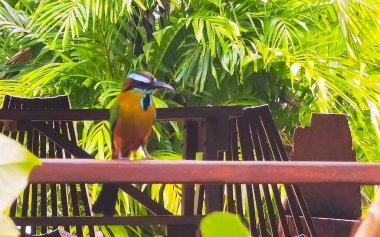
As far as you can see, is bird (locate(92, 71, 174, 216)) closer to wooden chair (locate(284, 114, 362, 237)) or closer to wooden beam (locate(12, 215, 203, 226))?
wooden beam (locate(12, 215, 203, 226))

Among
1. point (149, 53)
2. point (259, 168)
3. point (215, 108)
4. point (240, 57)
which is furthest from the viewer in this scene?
point (149, 53)

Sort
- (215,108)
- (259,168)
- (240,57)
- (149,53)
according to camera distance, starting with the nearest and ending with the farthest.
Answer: (259,168)
(215,108)
(240,57)
(149,53)

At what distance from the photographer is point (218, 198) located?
5.63ft

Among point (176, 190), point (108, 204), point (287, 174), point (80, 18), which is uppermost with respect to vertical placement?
point (80, 18)

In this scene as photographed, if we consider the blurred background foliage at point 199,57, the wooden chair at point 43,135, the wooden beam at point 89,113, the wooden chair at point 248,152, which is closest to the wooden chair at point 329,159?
the wooden chair at point 248,152

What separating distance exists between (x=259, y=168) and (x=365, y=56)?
3.18 meters

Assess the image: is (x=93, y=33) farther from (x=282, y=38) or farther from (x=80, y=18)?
(x=282, y=38)

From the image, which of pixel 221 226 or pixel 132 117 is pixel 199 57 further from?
pixel 221 226

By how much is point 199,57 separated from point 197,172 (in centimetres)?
274

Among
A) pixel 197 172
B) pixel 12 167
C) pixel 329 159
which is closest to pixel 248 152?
pixel 329 159

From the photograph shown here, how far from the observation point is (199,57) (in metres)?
3.58

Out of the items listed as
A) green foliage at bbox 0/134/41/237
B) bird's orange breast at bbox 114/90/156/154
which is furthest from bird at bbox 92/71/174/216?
green foliage at bbox 0/134/41/237

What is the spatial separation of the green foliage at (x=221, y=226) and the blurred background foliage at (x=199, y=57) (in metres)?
3.11

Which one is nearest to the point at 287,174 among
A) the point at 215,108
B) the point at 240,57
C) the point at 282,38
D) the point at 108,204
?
the point at 215,108
